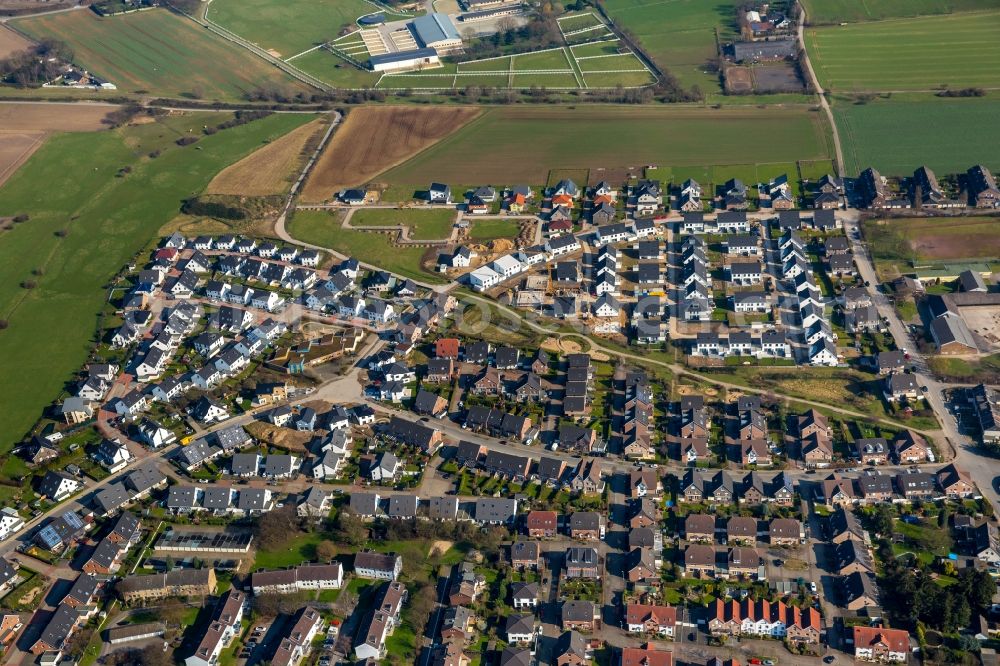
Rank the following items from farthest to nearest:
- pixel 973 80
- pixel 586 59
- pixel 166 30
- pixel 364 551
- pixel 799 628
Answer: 1. pixel 166 30
2. pixel 586 59
3. pixel 973 80
4. pixel 364 551
5. pixel 799 628

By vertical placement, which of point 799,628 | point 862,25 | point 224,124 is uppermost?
point 862,25

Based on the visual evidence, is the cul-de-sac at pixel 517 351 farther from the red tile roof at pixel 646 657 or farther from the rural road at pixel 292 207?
the rural road at pixel 292 207

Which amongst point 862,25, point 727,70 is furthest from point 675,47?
point 862,25

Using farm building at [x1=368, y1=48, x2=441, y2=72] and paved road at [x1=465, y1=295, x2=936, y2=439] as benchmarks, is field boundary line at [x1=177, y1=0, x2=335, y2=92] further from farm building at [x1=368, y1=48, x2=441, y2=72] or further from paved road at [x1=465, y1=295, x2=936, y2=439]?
paved road at [x1=465, y1=295, x2=936, y2=439]

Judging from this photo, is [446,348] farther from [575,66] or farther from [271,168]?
[575,66]

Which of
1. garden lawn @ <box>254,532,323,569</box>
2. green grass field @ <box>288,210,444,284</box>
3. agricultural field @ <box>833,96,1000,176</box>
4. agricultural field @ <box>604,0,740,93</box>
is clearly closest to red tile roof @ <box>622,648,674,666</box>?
garden lawn @ <box>254,532,323,569</box>

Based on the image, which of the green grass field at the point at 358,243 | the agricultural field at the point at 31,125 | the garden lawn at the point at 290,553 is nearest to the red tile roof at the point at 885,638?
the garden lawn at the point at 290,553

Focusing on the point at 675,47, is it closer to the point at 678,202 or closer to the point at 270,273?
the point at 678,202
